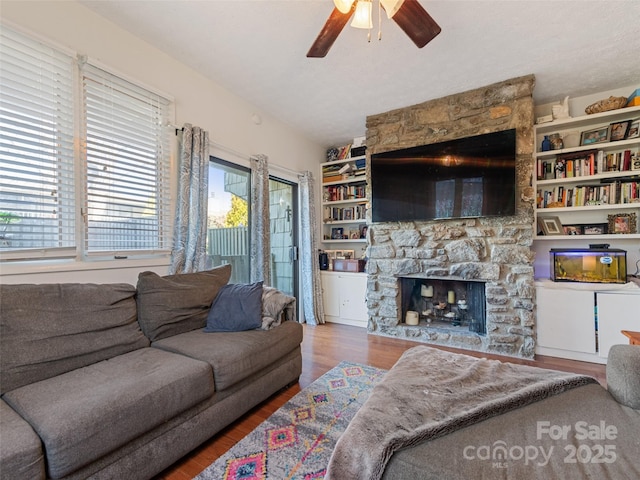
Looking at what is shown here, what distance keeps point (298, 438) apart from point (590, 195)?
137 inches

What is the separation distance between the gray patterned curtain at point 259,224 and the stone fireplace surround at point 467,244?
1343 mm

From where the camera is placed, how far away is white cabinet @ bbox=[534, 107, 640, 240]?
2695 millimetres

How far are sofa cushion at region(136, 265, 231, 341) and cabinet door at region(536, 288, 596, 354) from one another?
3.13 meters

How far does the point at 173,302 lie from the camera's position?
201 centimetres

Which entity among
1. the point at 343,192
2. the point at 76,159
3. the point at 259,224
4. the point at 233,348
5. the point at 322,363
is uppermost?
the point at 343,192

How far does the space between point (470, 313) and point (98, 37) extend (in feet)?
14.1

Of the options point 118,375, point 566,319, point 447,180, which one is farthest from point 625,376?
point 447,180

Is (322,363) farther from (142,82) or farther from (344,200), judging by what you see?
(142,82)

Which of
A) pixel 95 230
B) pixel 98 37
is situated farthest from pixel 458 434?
pixel 98 37

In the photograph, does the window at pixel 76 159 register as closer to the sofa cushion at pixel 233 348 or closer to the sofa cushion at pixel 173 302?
the sofa cushion at pixel 173 302

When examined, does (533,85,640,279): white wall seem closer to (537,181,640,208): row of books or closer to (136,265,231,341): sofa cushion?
(537,181,640,208): row of books

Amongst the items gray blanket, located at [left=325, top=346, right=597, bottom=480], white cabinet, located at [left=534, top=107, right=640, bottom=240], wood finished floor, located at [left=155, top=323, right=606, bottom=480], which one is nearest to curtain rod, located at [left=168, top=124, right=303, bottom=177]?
wood finished floor, located at [left=155, top=323, right=606, bottom=480]

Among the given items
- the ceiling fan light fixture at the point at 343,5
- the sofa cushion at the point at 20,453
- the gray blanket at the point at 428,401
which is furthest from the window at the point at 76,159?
the gray blanket at the point at 428,401

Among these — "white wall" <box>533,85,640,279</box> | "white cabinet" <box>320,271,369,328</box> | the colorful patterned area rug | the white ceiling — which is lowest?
the colorful patterned area rug
